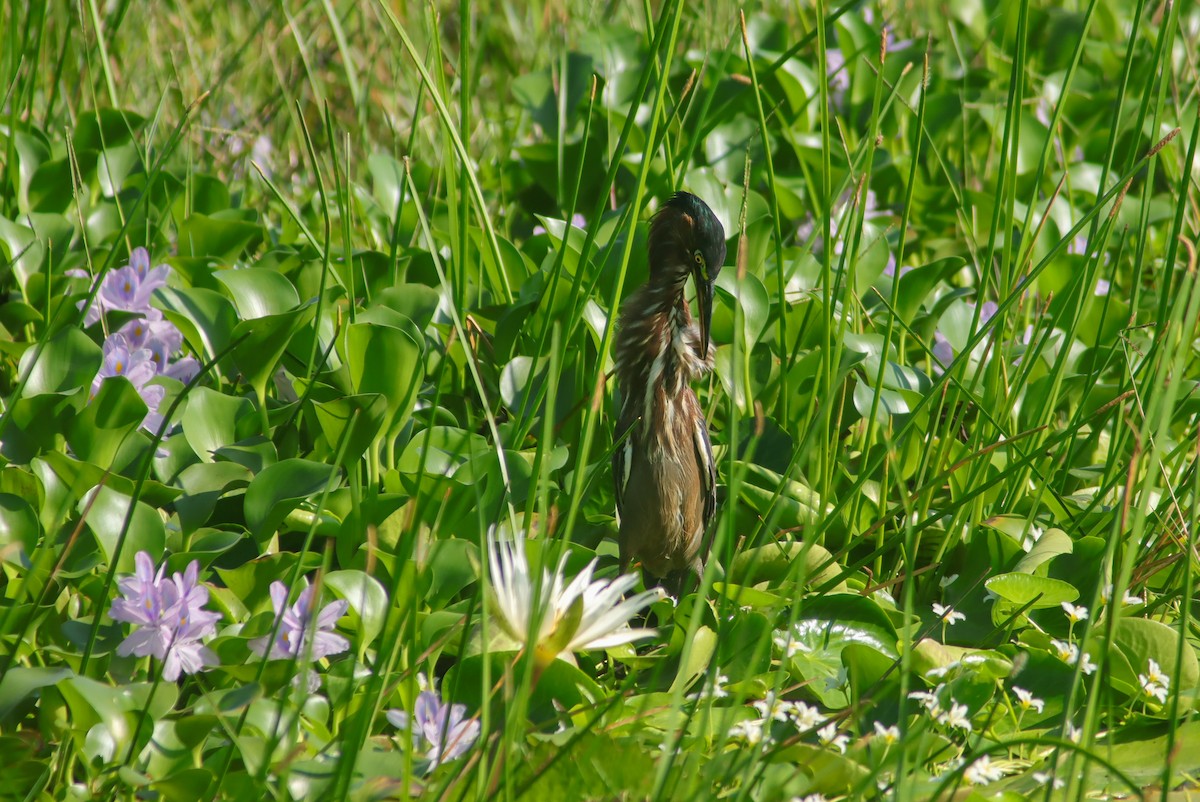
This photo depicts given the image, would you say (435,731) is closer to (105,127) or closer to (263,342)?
(263,342)

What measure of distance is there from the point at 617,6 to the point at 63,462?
3.81 meters

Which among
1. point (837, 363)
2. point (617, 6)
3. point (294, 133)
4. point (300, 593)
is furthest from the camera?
point (617, 6)

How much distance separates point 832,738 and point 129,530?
1.25 m

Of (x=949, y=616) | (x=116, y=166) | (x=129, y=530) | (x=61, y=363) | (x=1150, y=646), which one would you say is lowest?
(x=949, y=616)

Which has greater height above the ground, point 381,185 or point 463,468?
point 381,185

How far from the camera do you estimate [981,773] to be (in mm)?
1868

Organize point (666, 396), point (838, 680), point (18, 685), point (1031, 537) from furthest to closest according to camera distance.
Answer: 1. point (666, 396)
2. point (1031, 537)
3. point (838, 680)
4. point (18, 685)

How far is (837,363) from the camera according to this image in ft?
8.17

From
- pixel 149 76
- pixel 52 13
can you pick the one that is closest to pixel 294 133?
pixel 149 76

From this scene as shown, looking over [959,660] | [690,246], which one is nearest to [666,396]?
[690,246]

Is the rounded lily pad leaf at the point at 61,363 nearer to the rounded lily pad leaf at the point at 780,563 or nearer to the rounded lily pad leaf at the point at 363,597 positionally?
the rounded lily pad leaf at the point at 363,597

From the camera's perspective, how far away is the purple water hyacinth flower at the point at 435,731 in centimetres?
175

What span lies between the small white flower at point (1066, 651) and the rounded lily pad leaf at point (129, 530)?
5.33 ft

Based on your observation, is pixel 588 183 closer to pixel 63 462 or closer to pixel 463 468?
pixel 463 468
